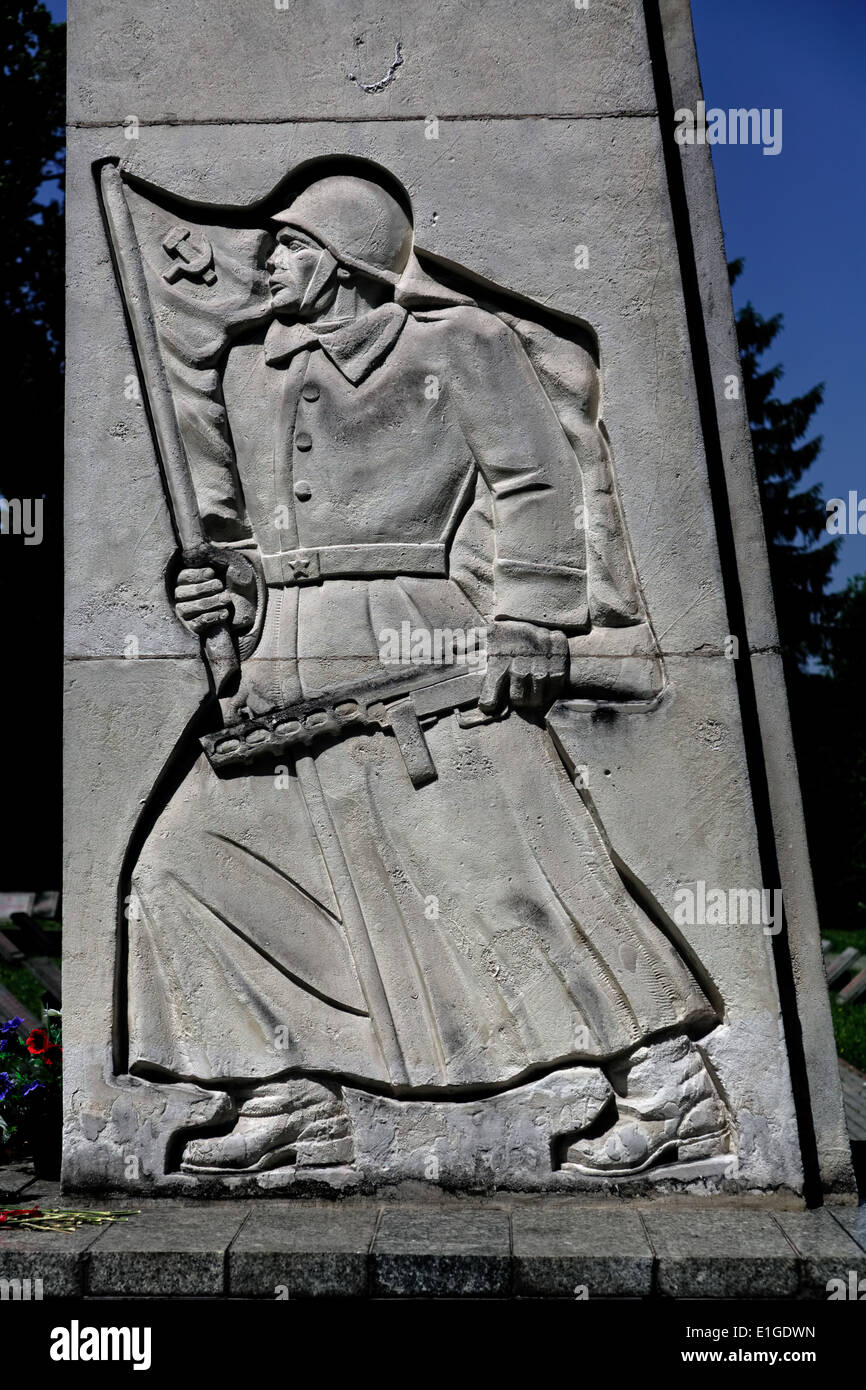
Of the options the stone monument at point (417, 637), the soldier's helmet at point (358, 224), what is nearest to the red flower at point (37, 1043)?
the stone monument at point (417, 637)

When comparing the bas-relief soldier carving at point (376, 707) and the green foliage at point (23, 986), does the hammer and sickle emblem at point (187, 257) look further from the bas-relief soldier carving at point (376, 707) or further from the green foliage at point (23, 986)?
the green foliage at point (23, 986)

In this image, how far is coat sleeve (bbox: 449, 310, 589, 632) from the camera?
5.06 m

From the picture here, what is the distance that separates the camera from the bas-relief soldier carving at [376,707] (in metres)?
4.96

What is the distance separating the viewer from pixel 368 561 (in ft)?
16.8

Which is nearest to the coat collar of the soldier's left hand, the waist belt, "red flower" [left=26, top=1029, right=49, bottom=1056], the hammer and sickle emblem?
the hammer and sickle emblem

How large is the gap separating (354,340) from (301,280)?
30 cm

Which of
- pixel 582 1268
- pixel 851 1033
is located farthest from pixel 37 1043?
pixel 851 1033

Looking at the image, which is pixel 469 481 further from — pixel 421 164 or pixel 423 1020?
pixel 423 1020

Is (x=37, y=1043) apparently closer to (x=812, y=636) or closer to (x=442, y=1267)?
(x=442, y=1267)

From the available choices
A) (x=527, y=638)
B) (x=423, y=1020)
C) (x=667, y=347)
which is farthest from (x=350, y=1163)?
(x=667, y=347)

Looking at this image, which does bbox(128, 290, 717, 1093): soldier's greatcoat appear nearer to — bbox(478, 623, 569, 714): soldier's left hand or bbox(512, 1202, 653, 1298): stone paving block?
bbox(478, 623, 569, 714): soldier's left hand

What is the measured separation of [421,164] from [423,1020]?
3.15 meters

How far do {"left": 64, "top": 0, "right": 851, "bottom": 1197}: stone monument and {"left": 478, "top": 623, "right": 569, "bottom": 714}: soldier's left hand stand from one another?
2 cm
